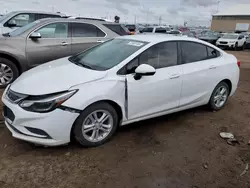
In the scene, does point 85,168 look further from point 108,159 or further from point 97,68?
point 97,68

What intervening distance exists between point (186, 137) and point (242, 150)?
79 centimetres

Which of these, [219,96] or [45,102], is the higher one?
[45,102]

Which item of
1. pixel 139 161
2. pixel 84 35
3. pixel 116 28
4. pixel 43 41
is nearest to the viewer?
pixel 139 161

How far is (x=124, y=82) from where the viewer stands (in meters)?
3.32

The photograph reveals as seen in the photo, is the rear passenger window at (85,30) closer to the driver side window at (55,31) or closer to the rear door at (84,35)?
the rear door at (84,35)

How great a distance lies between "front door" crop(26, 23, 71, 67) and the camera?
5640 millimetres

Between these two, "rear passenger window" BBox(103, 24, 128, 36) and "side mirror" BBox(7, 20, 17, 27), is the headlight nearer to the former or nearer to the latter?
"rear passenger window" BBox(103, 24, 128, 36)

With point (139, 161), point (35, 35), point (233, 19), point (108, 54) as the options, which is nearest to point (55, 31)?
point (35, 35)

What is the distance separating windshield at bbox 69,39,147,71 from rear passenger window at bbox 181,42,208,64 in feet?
2.56

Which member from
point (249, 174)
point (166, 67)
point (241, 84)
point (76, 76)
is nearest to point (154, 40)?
point (166, 67)

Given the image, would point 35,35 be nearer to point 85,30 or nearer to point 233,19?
Result: point 85,30

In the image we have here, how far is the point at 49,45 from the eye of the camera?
585 cm

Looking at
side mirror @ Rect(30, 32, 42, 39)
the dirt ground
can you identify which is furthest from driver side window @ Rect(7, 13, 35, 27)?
the dirt ground

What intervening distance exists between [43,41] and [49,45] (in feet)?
0.53
